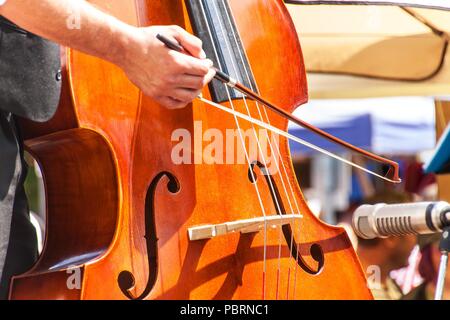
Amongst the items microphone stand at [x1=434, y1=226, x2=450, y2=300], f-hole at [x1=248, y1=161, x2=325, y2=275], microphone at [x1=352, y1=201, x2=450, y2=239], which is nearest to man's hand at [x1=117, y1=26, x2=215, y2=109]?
f-hole at [x1=248, y1=161, x2=325, y2=275]

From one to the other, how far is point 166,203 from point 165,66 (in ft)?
0.89

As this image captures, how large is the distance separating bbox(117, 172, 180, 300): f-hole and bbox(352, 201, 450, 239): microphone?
1.34 feet

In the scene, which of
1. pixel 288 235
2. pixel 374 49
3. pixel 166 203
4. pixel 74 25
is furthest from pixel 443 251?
pixel 374 49

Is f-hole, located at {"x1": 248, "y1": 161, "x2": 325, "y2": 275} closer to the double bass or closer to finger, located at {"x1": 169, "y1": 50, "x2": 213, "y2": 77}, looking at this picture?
the double bass

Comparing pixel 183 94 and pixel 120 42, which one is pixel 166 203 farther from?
pixel 120 42

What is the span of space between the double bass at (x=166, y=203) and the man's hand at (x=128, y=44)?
11 cm

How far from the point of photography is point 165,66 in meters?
1.41

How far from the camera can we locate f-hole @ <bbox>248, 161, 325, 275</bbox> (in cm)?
167

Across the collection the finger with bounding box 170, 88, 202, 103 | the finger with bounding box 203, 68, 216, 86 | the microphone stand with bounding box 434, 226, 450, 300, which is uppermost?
the finger with bounding box 203, 68, 216, 86

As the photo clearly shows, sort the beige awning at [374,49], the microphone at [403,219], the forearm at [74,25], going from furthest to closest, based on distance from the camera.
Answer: the beige awning at [374,49] < the microphone at [403,219] < the forearm at [74,25]

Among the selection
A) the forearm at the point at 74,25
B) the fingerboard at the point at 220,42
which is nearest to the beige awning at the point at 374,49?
the fingerboard at the point at 220,42

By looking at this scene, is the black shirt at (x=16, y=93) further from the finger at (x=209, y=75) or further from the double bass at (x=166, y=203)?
the finger at (x=209, y=75)

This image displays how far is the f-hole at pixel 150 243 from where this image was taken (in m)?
1.41

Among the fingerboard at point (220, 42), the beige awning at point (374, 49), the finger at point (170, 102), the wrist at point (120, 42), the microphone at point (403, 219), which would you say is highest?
the beige awning at point (374, 49)
